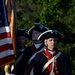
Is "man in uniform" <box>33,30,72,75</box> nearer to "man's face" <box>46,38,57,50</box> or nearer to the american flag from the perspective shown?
"man's face" <box>46,38,57,50</box>

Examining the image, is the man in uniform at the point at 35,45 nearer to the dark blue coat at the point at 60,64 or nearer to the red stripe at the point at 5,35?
the dark blue coat at the point at 60,64

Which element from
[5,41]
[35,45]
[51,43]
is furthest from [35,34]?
[5,41]

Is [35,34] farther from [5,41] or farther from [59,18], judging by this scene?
[59,18]

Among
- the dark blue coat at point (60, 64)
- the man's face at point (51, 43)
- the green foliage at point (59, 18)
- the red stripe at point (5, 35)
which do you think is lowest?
the green foliage at point (59, 18)

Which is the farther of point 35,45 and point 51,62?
point 35,45

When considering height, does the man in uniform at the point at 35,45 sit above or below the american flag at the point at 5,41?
below

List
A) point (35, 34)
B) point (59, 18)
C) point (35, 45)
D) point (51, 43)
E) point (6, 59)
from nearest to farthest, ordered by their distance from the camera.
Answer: point (6, 59)
point (51, 43)
point (35, 45)
point (35, 34)
point (59, 18)

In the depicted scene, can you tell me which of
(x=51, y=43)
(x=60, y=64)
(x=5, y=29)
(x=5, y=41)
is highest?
(x=5, y=29)

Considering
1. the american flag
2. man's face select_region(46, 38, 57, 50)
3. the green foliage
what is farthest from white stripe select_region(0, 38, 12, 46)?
the green foliage

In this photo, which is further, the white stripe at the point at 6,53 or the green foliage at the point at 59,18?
the green foliage at the point at 59,18

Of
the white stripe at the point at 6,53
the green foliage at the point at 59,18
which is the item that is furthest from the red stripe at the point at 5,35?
the green foliage at the point at 59,18

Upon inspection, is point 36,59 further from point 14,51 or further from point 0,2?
point 0,2

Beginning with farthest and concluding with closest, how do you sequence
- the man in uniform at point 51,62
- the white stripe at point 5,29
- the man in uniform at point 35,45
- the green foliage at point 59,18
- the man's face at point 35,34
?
the green foliage at point 59,18
the man's face at point 35,34
the man in uniform at point 35,45
the man in uniform at point 51,62
the white stripe at point 5,29

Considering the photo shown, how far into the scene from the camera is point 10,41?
830 cm
